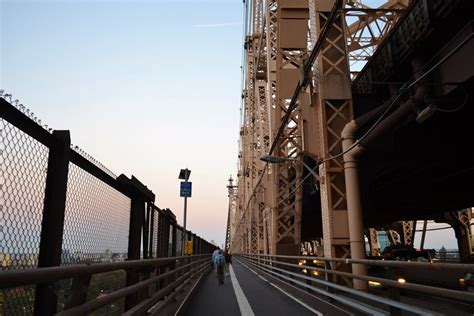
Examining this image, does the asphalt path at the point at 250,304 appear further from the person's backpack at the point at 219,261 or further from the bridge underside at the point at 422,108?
the bridge underside at the point at 422,108

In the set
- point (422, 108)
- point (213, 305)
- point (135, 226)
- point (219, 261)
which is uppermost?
point (422, 108)

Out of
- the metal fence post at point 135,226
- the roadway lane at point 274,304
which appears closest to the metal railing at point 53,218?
the metal fence post at point 135,226

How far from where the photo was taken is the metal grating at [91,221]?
3.59 metres

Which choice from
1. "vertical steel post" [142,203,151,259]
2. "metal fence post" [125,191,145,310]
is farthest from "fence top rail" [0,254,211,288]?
"vertical steel post" [142,203,151,259]

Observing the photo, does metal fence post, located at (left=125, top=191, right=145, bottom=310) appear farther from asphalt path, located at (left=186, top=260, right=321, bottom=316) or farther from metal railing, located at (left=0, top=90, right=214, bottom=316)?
asphalt path, located at (left=186, top=260, right=321, bottom=316)

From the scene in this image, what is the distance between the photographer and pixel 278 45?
1791 centimetres

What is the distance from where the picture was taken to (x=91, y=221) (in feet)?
13.8

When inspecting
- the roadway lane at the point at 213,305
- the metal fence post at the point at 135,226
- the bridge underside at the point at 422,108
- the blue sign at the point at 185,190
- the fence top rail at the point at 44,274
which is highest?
the bridge underside at the point at 422,108

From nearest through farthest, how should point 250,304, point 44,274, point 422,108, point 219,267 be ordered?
point 44,274 < point 250,304 < point 422,108 < point 219,267

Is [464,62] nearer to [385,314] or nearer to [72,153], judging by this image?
[385,314]

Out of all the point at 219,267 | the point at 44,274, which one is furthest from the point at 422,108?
the point at 219,267

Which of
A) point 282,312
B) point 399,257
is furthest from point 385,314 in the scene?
point 399,257

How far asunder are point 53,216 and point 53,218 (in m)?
0.02

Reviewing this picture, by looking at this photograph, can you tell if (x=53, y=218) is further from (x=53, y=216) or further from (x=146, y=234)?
(x=146, y=234)
